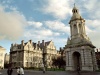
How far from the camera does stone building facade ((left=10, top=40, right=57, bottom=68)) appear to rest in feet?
269

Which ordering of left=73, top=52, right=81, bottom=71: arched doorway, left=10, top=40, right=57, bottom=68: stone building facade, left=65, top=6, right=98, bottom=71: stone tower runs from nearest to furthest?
left=65, top=6, right=98, bottom=71: stone tower
left=73, top=52, right=81, bottom=71: arched doorway
left=10, top=40, right=57, bottom=68: stone building facade

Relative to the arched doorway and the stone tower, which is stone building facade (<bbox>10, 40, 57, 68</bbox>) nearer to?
the arched doorway

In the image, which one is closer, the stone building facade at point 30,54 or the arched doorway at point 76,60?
the arched doorway at point 76,60

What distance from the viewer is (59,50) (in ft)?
377

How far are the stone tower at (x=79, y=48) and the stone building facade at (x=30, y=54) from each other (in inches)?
1670

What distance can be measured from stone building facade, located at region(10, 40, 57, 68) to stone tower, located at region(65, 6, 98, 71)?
4242 centimetres

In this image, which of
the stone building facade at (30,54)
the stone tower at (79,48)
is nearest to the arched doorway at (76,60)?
the stone tower at (79,48)

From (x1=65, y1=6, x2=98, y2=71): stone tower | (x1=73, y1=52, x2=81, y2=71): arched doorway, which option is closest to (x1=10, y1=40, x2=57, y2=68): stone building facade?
(x1=73, y1=52, x2=81, y2=71): arched doorway

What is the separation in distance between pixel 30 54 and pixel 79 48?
48.6 metres

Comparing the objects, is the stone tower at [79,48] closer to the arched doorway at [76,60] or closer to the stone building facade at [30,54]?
the arched doorway at [76,60]

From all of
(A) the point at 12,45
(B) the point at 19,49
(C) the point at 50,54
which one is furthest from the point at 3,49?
(C) the point at 50,54

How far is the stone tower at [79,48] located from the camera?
39812 mm

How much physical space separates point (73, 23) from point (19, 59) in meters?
47.5

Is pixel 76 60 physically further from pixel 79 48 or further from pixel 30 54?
pixel 30 54
